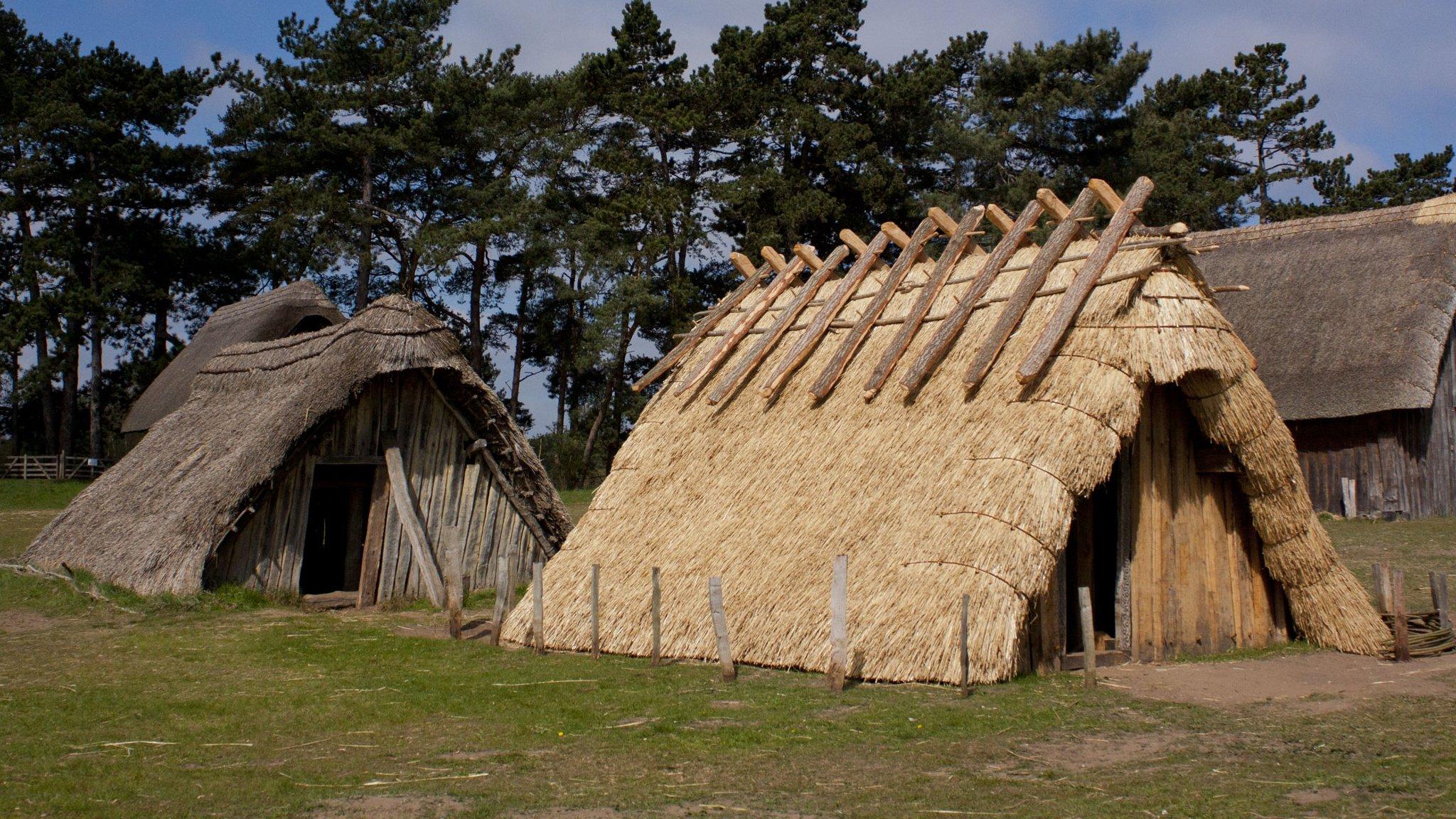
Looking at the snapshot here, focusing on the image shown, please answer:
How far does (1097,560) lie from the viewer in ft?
49.4

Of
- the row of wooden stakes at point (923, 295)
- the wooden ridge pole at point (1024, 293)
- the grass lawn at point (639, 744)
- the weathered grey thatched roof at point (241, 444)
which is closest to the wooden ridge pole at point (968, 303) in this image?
the row of wooden stakes at point (923, 295)

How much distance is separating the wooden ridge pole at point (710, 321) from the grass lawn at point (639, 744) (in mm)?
5485

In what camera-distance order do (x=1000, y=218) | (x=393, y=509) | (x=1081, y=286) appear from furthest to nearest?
(x=393, y=509) < (x=1000, y=218) < (x=1081, y=286)

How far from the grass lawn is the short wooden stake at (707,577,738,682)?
0.16 meters

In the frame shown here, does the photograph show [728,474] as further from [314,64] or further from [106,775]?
[314,64]

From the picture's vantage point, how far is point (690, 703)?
9734 millimetres

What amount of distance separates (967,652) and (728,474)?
14.6 feet

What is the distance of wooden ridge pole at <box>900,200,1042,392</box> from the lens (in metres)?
12.9

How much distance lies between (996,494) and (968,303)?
349cm

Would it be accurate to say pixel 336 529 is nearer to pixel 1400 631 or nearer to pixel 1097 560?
pixel 1097 560

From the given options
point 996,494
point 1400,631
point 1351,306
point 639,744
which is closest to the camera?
point 639,744

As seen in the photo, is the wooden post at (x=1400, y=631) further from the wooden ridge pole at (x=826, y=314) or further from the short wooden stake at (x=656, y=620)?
the short wooden stake at (x=656, y=620)

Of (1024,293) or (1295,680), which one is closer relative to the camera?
(1295,680)

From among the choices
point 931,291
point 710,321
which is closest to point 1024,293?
point 931,291
